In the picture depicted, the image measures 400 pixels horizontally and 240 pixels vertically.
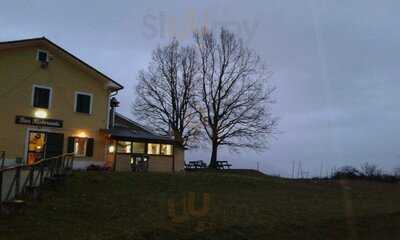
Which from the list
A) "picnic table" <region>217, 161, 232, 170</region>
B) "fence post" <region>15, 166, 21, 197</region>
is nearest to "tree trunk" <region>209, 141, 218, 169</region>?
"picnic table" <region>217, 161, 232, 170</region>

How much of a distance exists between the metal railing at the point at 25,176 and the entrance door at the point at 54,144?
26.6 ft

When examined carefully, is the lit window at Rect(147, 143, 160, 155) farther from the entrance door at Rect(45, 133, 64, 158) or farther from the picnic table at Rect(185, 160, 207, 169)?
the picnic table at Rect(185, 160, 207, 169)

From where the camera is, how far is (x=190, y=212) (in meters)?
15.6

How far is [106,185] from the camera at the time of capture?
19766mm

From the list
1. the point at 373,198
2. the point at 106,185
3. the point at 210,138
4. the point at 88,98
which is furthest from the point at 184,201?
the point at 210,138

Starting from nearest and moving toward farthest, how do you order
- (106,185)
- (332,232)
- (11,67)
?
(332,232) < (106,185) < (11,67)

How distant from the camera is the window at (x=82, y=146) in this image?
94.0 feet

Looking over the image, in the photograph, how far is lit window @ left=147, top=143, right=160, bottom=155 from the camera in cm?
3234

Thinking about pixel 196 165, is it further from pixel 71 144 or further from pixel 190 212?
pixel 190 212

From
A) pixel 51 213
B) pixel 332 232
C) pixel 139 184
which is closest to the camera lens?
pixel 51 213

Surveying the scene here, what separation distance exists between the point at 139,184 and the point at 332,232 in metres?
9.19

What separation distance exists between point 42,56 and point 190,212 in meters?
17.2

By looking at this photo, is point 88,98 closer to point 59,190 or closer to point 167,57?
point 59,190

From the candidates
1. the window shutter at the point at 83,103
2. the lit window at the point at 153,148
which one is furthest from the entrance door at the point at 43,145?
the lit window at the point at 153,148
